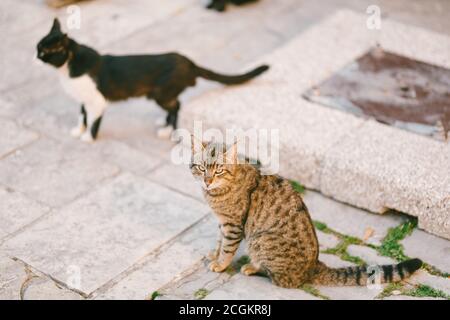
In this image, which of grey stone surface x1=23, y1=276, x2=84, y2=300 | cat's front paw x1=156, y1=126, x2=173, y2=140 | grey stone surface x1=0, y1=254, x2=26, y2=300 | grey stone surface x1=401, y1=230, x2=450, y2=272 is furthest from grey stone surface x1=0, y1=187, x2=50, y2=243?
grey stone surface x1=401, y1=230, x2=450, y2=272

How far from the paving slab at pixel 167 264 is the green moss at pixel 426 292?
128 centimetres

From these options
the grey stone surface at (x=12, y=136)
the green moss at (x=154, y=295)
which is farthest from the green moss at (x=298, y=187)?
the grey stone surface at (x=12, y=136)

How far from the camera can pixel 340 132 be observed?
498 centimetres

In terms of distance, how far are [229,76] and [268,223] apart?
1.98m

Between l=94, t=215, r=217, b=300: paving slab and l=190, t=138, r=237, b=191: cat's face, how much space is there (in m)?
0.60

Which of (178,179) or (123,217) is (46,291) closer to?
(123,217)

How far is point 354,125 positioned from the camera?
5.04 meters

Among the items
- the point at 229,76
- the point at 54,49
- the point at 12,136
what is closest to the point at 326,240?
the point at 229,76

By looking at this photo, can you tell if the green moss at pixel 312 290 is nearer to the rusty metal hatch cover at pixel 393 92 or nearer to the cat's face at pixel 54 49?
the rusty metal hatch cover at pixel 393 92

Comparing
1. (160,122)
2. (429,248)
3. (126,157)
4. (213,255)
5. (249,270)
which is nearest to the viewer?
(249,270)

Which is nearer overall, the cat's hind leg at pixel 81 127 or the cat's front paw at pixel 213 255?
the cat's front paw at pixel 213 255

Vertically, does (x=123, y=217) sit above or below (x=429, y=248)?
below

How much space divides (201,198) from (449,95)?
2.18m

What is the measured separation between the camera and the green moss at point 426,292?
3904 mm
